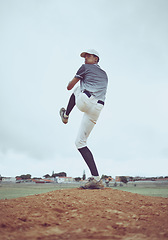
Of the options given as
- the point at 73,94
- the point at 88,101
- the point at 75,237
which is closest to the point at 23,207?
the point at 75,237

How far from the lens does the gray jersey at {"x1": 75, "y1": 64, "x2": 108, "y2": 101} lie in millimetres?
4398

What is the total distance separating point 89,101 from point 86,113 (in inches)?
12.3

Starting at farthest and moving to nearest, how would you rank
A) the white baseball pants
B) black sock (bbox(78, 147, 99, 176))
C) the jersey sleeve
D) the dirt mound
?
the jersey sleeve
black sock (bbox(78, 147, 99, 176))
the white baseball pants
the dirt mound

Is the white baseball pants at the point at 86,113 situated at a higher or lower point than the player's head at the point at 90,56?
lower

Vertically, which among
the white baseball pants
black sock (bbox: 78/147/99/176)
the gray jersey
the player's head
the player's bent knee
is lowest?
black sock (bbox: 78/147/99/176)

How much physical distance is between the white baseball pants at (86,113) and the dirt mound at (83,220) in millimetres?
1363

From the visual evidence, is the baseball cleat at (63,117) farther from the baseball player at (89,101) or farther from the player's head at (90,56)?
the player's head at (90,56)

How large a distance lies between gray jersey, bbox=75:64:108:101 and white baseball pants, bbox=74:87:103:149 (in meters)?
0.17

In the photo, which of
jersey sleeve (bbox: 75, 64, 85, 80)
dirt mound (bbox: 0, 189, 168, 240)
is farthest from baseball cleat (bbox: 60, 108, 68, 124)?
dirt mound (bbox: 0, 189, 168, 240)

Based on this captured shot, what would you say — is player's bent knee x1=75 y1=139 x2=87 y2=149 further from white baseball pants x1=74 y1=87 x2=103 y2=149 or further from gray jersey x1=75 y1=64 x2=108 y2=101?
gray jersey x1=75 y1=64 x2=108 y2=101

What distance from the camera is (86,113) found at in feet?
14.5

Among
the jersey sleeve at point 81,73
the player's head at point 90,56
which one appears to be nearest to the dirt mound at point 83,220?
the jersey sleeve at point 81,73

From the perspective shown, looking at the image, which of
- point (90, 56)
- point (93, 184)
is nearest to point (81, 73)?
point (90, 56)

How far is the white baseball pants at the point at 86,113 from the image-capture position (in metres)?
4.26
